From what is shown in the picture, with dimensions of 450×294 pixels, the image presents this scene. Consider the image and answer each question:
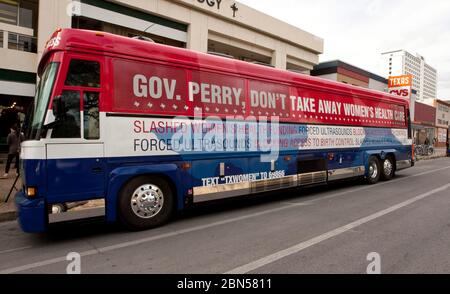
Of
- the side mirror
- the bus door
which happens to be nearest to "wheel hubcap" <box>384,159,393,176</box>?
the bus door

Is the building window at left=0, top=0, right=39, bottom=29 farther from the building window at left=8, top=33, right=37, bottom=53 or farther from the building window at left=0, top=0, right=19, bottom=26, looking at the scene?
the building window at left=8, top=33, right=37, bottom=53

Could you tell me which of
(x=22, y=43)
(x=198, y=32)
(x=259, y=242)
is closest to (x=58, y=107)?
(x=259, y=242)

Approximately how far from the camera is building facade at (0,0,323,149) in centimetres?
1344

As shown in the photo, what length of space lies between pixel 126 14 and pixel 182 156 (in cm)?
1187

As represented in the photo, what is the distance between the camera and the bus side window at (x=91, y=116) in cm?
520

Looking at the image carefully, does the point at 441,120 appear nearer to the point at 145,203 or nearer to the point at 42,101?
the point at 145,203

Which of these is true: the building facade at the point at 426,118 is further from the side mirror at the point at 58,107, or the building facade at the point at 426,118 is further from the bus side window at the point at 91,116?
the side mirror at the point at 58,107

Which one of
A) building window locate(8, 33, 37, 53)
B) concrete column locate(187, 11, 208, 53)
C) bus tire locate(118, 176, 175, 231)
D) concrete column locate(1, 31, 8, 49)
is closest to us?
bus tire locate(118, 176, 175, 231)

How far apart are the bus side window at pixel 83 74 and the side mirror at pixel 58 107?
0.31m

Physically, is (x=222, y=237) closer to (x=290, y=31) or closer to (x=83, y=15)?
(x=83, y=15)

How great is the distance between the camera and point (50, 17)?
43.9 ft

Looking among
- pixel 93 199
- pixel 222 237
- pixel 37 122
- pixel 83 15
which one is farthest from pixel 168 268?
pixel 83 15

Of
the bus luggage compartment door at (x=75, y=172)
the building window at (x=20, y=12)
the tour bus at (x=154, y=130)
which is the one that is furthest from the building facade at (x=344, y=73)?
the bus luggage compartment door at (x=75, y=172)

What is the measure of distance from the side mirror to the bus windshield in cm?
18
